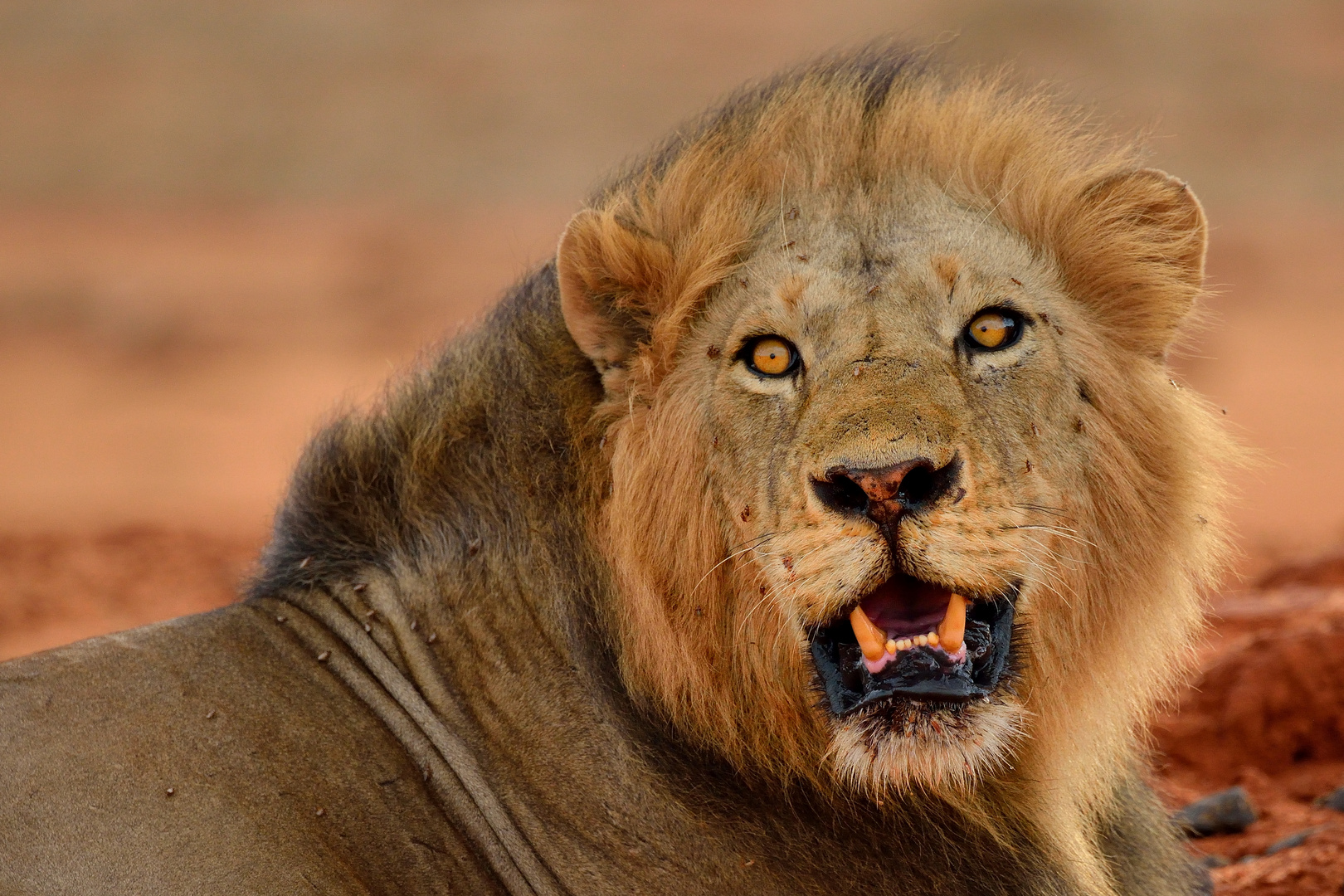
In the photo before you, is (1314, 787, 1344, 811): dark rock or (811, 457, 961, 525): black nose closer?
(811, 457, 961, 525): black nose

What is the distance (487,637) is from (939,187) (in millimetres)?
1582

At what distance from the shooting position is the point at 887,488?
3.02 m

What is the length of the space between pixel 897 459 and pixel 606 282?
984 mm

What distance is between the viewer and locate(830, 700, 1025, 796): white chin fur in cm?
312

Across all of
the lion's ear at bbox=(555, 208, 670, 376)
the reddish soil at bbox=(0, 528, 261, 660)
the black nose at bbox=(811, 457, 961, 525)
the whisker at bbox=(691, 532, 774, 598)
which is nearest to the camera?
the black nose at bbox=(811, 457, 961, 525)

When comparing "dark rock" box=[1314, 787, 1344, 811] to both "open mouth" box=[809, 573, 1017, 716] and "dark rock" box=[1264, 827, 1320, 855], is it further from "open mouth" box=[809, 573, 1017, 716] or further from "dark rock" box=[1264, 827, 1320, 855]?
"open mouth" box=[809, 573, 1017, 716]

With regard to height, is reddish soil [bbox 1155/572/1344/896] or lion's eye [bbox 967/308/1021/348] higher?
lion's eye [bbox 967/308/1021/348]

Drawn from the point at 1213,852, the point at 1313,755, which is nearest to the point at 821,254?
the point at 1213,852

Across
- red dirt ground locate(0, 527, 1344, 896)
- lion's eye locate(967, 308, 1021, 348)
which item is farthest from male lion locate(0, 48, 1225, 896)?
red dirt ground locate(0, 527, 1344, 896)

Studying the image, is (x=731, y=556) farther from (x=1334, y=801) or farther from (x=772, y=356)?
(x=1334, y=801)

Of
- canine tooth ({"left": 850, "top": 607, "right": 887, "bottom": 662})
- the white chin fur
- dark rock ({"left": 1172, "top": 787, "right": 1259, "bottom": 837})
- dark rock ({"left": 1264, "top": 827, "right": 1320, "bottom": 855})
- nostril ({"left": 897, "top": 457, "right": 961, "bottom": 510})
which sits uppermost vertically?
nostril ({"left": 897, "top": 457, "right": 961, "bottom": 510})

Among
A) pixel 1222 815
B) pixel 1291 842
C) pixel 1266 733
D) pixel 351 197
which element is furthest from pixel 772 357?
pixel 351 197

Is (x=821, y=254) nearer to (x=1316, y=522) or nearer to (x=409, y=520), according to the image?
(x=409, y=520)

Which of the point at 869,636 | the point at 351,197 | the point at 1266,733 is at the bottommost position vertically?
the point at 1266,733
